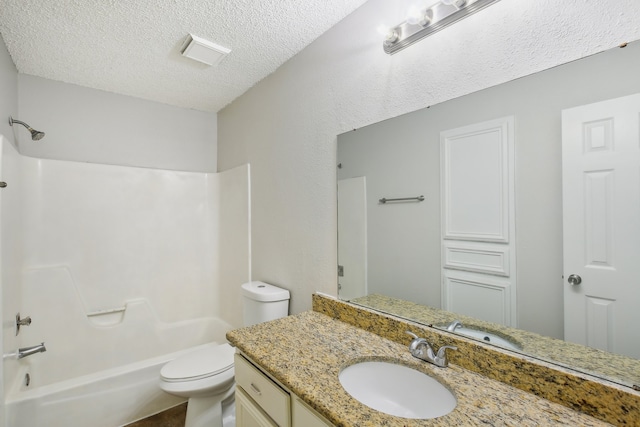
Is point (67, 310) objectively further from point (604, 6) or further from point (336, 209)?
point (604, 6)

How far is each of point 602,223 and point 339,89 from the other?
1206mm

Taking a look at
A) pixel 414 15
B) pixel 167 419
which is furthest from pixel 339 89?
pixel 167 419

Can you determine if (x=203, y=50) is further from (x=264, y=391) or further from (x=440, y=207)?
(x=264, y=391)

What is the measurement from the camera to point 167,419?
2080mm

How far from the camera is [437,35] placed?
1121 mm

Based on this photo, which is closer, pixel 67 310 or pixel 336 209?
pixel 336 209

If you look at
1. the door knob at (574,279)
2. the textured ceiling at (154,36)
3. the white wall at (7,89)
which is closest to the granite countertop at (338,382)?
the door knob at (574,279)

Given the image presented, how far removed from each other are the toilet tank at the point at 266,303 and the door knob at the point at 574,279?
140 centimetres

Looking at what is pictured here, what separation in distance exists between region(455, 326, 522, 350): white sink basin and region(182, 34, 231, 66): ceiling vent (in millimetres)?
1889

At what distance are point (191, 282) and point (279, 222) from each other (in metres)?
1.22

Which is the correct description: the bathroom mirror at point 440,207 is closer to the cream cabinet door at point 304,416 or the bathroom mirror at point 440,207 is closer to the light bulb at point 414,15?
the light bulb at point 414,15

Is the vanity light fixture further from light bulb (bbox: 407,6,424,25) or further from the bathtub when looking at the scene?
the bathtub

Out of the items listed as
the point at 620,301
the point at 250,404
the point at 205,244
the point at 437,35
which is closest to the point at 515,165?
the point at 620,301

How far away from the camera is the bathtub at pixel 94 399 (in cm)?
171
